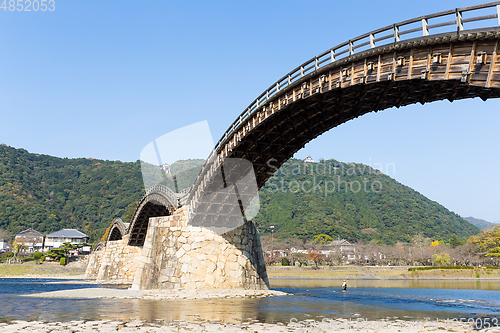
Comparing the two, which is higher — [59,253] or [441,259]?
[441,259]

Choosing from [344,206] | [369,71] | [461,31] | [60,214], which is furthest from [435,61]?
[60,214]

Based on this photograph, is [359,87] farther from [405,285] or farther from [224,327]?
[405,285]

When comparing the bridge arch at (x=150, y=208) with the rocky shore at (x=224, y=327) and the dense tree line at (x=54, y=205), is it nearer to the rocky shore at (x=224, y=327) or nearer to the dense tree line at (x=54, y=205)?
the rocky shore at (x=224, y=327)

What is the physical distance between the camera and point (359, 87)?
2073cm

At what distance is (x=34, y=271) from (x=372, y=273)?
85.3 meters

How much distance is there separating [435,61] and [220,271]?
25.2 m

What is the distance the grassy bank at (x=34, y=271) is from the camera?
95.6m

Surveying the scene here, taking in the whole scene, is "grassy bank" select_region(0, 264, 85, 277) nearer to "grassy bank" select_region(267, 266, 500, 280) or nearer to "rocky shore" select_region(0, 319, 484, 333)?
"grassy bank" select_region(267, 266, 500, 280)

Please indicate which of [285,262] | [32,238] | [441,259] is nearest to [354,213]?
[441,259]

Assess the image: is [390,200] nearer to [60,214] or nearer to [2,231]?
[60,214]

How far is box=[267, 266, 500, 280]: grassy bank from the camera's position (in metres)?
75.2

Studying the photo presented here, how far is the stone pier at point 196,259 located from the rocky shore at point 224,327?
51.9 feet

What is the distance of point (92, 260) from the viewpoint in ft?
273

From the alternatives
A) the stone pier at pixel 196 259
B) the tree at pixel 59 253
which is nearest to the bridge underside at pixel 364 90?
the stone pier at pixel 196 259
